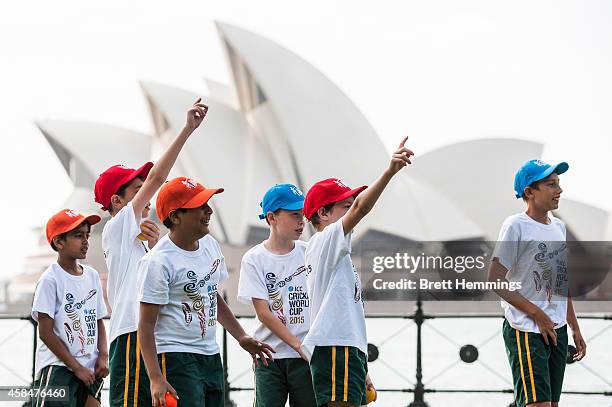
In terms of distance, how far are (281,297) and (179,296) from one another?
2.94ft

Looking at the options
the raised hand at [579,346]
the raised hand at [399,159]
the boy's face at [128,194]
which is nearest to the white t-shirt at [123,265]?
the boy's face at [128,194]

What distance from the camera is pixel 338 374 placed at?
3139 mm

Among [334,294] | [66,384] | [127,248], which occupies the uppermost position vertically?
[127,248]

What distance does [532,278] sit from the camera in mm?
3740

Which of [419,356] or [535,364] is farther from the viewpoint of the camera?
[419,356]

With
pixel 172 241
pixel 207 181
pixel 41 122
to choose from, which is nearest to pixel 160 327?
pixel 172 241

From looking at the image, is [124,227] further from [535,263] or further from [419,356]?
[419,356]

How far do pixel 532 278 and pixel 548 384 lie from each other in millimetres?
448

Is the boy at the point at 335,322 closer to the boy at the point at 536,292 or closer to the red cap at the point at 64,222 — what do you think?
the boy at the point at 536,292

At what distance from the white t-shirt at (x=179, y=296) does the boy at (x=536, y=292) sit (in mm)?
1358

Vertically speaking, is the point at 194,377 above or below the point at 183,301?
below

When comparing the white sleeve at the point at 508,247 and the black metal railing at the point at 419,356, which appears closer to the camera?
the white sleeve at the point at 508,247

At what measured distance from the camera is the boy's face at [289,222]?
3721mm

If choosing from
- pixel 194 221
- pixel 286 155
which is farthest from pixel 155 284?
pixel 286 155
